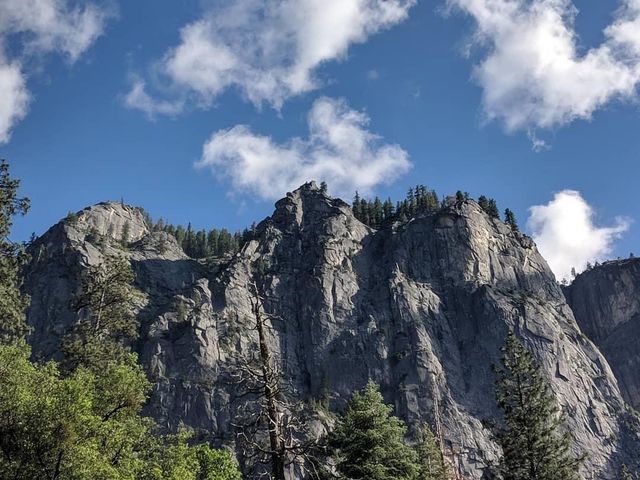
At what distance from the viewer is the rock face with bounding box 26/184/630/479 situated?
110 metres

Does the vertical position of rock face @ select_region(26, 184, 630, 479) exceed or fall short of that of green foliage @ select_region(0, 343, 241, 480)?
it exceeds it

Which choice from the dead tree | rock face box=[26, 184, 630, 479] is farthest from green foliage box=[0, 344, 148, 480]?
rock face box=[26, 184, 630, 479]

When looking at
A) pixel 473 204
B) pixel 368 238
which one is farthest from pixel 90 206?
pixel 473 204

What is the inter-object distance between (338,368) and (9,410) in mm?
102350

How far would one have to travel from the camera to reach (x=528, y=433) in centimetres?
3506

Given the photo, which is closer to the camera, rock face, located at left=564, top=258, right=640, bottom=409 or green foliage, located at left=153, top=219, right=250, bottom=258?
rock face, located at left=564, top=258, right=640, bottom=409

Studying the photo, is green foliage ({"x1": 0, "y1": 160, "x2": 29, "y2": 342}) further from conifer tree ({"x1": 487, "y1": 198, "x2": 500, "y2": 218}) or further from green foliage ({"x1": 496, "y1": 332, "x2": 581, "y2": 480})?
conifer tree ({"x1": 487, "y1": 198, "x2": 500, "y2": 218})

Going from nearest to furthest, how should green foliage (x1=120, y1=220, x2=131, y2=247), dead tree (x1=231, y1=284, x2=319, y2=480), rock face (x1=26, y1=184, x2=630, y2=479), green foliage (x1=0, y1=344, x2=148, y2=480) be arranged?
dead tree (x1=231, y1=284, x2=319, y2=480) < green foliage (x1=0, y1=344, x2=148, y2=480) < rock face (x1=26, y1=184, x2=630, y2=479) < green foliage (x1=120, y1=220, x2=131, y2=247)

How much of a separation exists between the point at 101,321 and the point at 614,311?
153 metres

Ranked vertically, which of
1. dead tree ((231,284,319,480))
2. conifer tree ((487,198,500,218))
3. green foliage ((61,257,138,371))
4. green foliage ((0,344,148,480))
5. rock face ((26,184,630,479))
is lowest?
dead tree ((231,284,319,480))

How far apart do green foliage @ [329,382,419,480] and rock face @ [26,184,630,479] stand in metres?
68.5

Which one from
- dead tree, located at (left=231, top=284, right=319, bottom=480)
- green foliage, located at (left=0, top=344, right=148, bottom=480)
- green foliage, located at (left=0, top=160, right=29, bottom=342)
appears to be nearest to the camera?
dead tree, located at (left=231, top=284, right=319, bottom=480)

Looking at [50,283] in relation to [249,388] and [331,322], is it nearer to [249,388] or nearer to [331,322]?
[331,322]

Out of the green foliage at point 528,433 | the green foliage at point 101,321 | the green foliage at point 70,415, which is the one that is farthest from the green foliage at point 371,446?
the green foliage at point 101,321
